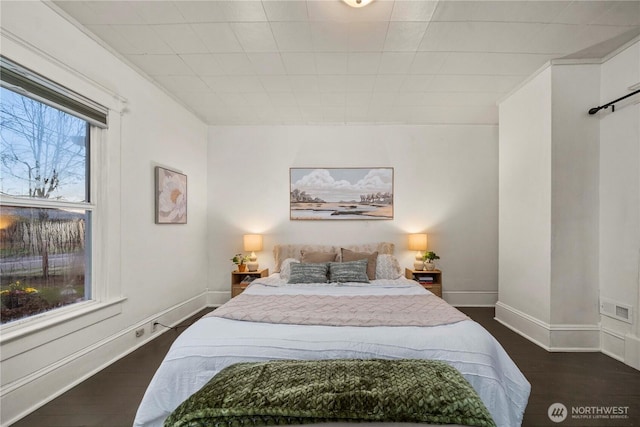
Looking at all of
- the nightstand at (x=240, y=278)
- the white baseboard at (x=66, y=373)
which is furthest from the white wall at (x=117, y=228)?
the nightstand at (x=240, y=278)

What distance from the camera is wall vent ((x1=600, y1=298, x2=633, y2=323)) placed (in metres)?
2.54

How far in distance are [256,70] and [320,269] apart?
7.50 feet

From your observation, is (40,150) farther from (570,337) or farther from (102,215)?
(570,337)

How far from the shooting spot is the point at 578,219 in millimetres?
2840

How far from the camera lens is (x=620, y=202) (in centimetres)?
264

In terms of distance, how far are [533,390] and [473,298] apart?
7.42 feet

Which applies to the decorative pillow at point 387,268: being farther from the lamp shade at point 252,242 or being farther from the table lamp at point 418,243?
the lamp shade at point 252,242

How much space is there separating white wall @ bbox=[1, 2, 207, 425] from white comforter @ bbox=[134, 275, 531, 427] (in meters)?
0.95

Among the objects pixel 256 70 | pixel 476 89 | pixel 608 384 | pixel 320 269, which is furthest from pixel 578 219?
pixel 256 70

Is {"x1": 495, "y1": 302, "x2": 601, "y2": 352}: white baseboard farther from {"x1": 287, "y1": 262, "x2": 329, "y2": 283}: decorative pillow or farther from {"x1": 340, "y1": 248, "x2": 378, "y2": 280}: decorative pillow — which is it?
{"x1": 287, "y1": 262, "x2": 329, "y2": 283}: decorative pillow

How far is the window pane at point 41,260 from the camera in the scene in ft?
6.18

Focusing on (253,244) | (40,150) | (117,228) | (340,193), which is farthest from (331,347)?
(340,193)

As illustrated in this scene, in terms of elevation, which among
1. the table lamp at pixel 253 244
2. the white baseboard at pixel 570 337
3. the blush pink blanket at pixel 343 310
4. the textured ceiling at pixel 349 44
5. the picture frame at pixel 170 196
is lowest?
the white baseboard at pixel 570 337

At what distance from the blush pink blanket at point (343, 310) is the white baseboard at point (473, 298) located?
1952mm
